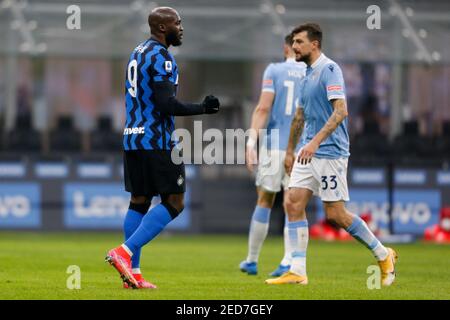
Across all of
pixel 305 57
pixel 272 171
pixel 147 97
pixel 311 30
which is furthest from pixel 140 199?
pixel 272 171

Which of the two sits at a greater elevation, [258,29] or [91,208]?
[258,29]

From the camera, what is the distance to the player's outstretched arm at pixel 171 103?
377 inches

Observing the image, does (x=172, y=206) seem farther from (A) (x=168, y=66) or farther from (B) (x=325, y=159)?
(B) (x=325, y=159)

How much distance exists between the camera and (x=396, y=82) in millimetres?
22656

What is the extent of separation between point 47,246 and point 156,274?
5266mm

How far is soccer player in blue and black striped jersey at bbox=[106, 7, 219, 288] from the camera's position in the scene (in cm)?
962

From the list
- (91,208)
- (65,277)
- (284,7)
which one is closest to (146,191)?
(65,277)

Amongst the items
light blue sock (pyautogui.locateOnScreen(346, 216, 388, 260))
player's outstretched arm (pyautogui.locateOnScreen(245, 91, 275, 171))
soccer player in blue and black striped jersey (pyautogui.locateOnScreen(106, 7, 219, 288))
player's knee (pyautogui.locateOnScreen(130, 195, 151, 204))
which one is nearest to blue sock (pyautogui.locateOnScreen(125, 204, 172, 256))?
soccer player in blue and black striped jersey (pyautogui.locateOnScreen(106, 7, 219, 288))

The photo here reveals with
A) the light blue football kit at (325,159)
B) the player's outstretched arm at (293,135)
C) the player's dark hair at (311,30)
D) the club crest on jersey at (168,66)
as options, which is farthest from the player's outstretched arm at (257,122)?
the club crest on jersey at (168,66)

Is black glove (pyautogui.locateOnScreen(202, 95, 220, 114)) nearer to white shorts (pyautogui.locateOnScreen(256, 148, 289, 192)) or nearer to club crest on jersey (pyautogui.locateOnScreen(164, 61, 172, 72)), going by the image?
club crest on jersey (pyautogui.locateOnScreen(164, 61, 172, 72))

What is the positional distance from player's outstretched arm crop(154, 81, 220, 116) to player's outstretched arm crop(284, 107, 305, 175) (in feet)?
4.93

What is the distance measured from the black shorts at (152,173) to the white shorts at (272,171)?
8.37 ft

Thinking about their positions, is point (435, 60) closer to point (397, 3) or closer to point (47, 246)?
point (397, 3)
